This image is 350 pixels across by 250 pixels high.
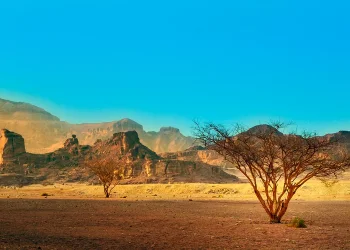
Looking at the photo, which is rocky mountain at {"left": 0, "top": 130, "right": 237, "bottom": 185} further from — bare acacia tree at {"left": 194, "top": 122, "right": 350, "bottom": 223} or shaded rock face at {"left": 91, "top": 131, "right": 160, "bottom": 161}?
bare acacia tree at {"left": 194, "top": 122, "right": 350, "bottom": 223}

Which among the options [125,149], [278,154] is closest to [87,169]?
[125,149]

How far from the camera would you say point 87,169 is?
154000mm

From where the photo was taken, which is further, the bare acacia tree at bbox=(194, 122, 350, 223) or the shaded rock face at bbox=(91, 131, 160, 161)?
the shaded rock face at bbox=(91, 131, 160, 161)

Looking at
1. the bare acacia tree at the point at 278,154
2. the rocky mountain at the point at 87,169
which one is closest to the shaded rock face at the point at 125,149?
the rocky mountain at the point at 87,169

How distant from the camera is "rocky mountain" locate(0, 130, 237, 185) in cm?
15088

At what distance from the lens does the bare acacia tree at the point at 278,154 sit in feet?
68.6

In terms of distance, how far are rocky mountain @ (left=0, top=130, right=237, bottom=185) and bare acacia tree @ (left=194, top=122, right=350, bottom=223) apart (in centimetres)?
11133

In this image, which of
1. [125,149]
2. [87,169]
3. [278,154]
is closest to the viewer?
[278,154]

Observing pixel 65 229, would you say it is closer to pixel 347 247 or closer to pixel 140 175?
pixel 347 247

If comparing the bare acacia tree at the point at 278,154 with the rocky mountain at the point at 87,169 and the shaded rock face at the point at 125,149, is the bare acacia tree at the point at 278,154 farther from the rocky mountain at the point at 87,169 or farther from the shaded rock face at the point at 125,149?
the shaded rock face at the point at 125,149

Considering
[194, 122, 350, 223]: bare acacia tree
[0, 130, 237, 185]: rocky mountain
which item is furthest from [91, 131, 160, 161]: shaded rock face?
[194, 122, 350, 223]: bare acacia tree

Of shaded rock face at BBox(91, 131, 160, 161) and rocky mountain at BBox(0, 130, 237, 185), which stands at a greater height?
shaded rock face at BBox(91, 131, 160, 161)

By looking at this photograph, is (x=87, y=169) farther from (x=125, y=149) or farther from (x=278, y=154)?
(x=278, y=154)

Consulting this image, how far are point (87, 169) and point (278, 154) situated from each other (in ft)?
455
